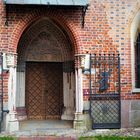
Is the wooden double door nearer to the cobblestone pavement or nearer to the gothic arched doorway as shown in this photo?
the gothic arched doorway

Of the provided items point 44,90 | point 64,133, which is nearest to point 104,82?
point 64,133

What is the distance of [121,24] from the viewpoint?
10.1 meters

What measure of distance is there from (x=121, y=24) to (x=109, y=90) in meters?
2.12

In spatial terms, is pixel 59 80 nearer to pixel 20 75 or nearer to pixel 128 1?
pixel 20 75

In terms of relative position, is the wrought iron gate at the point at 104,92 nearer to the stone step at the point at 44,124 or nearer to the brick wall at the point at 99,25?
the brick wall at the point at 99,25

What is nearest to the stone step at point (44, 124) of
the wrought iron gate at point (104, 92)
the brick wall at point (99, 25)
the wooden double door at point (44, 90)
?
the wooden double door at point (44, 90)

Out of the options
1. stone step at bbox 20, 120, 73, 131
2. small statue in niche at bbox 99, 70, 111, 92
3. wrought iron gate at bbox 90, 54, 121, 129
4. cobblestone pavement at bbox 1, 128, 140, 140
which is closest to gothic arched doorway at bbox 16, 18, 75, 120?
stone step at bbox 20, 120, 73, 131

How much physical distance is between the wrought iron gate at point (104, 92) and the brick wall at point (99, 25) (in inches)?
8.5

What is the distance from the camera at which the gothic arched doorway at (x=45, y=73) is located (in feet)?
35.5

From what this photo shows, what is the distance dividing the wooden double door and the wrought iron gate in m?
1.90

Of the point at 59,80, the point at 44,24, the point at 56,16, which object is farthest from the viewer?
the point at 59,80

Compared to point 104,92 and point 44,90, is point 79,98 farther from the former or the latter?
point 44,90

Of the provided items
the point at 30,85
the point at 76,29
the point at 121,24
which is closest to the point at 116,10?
the point at 121,24

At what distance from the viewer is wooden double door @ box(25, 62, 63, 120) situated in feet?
37.0
